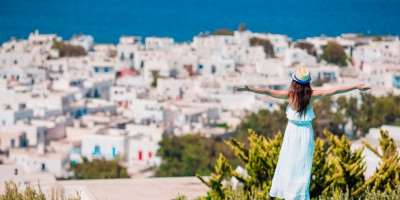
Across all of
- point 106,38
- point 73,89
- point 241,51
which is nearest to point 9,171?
point 73,89

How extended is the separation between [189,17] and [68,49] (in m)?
62.4

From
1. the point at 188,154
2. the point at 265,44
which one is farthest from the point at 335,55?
the point at 188,154

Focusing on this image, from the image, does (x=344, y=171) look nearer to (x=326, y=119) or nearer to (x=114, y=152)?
(x=114, y=152)

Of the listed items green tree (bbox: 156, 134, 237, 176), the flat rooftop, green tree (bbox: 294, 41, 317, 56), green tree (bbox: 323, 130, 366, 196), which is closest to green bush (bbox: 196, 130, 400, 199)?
green tree (bbox: 323, 130, 366, 196)

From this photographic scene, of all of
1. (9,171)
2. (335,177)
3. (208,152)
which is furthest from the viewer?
(208,152)

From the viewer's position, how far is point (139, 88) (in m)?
36.3

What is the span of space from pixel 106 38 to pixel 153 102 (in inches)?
1942

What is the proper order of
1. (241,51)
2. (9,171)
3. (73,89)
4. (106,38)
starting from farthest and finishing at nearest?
1. (106,38)
2. (241,51)
3. (73,89)
4. (9,171)

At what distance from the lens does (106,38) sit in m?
78.8

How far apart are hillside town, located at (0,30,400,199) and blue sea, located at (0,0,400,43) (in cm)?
2392

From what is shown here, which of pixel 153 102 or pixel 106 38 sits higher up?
pixel 106 38

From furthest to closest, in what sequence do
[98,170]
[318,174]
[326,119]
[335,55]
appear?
[335,55] < [326,119] < [98,170] < [318,174]

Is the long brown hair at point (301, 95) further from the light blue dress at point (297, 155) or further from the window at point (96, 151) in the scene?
the window at point (96, 151)

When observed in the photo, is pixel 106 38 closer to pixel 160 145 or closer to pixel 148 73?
pixel 148 73
